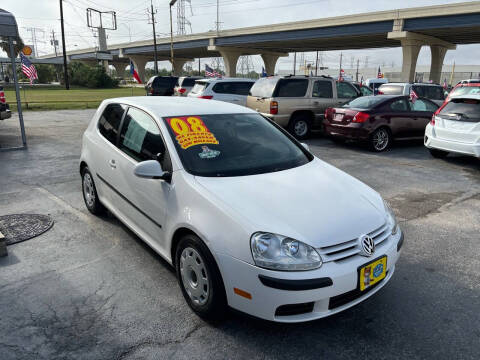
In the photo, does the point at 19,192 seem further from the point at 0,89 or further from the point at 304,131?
the point at 304,131

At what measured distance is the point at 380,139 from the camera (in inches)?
389

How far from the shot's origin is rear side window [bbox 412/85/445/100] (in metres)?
13.8

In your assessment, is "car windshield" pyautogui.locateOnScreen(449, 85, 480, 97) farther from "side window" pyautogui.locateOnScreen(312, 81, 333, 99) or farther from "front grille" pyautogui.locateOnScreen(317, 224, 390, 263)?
"front grille" pyautogui.locateOnScreen(317, 224, 390, 263)

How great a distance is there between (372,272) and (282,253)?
2.32 feet

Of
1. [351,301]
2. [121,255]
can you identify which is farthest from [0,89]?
[351,301]

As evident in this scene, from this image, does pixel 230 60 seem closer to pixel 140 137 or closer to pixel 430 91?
pixel 430 91

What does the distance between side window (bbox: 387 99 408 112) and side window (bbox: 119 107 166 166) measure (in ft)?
25.9

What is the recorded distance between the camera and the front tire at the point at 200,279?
2.62 m

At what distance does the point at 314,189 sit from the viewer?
308 centimetres

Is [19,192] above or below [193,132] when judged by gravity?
below

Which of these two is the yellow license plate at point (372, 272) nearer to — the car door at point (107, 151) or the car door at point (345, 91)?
the car door at point (107, 151)

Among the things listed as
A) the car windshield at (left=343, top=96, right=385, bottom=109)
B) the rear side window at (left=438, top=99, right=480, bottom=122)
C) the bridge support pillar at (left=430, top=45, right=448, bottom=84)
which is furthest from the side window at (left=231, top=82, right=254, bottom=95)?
the bridge support pillar at (left=430, top=45, right=448, bottom=84)

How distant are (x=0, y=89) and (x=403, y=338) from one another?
11.2m

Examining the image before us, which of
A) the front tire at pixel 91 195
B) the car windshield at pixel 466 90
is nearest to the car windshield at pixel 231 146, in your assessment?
the front tire at pixel 91 195
